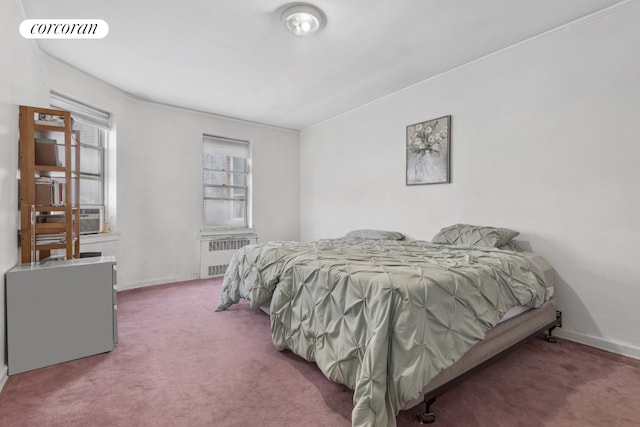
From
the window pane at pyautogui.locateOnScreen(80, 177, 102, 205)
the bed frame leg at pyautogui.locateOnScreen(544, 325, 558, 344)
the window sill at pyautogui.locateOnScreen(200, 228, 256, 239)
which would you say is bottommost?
the bed frame leg at pyautogui.locateOnScreen(544, 325, 558, 344)

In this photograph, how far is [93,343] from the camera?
7.50ft

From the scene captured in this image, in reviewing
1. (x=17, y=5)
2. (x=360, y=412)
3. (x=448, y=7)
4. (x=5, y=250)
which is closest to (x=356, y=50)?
(x=448, y=7)

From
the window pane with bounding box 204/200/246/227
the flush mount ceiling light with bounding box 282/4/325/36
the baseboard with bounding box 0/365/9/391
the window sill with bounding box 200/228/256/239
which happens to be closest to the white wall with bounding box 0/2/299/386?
the window sill with bounding box 200/228/256/239

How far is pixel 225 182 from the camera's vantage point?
5.22 metres

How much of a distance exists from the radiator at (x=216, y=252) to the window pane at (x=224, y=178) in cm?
94

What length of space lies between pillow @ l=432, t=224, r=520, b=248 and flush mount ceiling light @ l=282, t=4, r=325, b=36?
2.30m

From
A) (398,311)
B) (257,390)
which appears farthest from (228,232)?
(398,311)

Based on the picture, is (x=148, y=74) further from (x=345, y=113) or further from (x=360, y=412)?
(x=360, y=412)

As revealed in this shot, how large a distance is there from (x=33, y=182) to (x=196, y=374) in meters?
1.92

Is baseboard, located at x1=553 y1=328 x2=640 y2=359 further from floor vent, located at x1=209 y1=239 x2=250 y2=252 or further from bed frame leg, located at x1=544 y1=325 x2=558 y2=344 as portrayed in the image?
floor vent, located at x1=209 y1=239 x2=250 y2=252

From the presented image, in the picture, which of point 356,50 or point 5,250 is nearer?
point 5,250

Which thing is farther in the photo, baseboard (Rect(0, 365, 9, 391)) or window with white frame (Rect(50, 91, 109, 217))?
window with white frame (Rect(50, 91, 109, 217))

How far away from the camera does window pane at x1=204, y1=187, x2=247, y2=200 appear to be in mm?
5051

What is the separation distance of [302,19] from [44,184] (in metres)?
2.41
